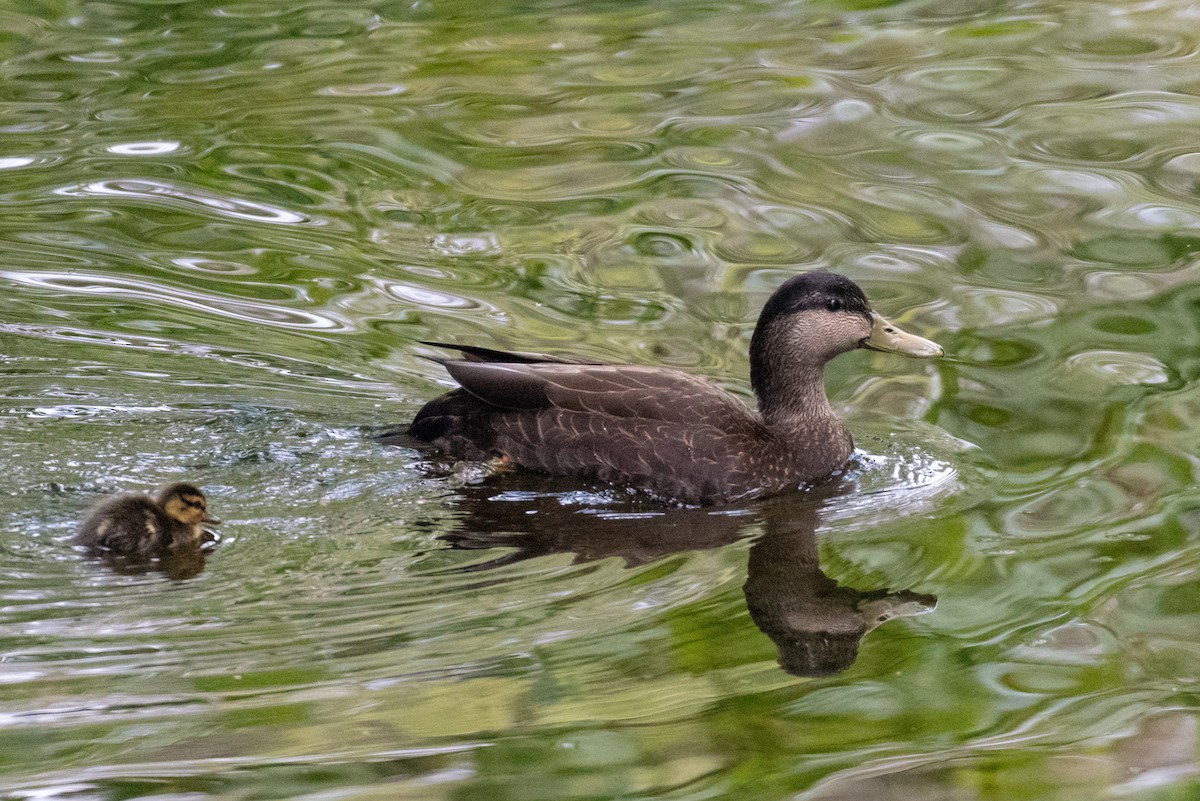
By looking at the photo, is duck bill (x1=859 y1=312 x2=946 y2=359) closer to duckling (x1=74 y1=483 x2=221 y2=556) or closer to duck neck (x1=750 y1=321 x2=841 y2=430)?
duck neck (x1=750 y1=321 x2=841 y2=430)

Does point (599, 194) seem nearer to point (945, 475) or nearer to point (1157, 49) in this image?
point (945, 475)

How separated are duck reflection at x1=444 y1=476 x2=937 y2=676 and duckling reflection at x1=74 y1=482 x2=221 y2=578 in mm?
911

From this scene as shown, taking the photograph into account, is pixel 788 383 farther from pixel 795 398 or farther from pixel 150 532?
pixel 150 532

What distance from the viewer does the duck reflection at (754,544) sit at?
5.18 meters

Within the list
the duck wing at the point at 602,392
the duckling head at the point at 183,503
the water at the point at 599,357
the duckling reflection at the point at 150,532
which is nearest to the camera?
the water at the point at 599,357

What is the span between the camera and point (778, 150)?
1005 cm

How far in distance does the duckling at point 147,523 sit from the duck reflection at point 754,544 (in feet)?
2.99

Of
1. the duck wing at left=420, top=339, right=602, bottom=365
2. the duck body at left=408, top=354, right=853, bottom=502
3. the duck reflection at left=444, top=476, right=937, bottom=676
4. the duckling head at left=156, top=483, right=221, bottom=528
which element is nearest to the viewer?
the duck reflection at left=444, top=476, right=937, bottom=676

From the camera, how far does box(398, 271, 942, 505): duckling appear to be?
6539 mm

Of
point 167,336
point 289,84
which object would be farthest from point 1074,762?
point 289,84

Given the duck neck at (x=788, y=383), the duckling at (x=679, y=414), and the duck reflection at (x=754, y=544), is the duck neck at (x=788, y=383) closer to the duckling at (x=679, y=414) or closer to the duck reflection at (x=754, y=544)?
the duckling at (x=679, y=414)

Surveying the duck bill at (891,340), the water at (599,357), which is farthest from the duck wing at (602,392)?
the duck bill at (891,340)

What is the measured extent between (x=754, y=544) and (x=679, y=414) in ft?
2.83

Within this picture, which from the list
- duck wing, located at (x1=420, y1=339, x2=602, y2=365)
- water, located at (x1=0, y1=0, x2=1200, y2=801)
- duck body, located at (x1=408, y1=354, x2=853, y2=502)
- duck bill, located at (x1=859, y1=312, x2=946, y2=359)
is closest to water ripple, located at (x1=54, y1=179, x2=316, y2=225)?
water, located at (x1=0, y1=0, x2=1200, y2=801)
